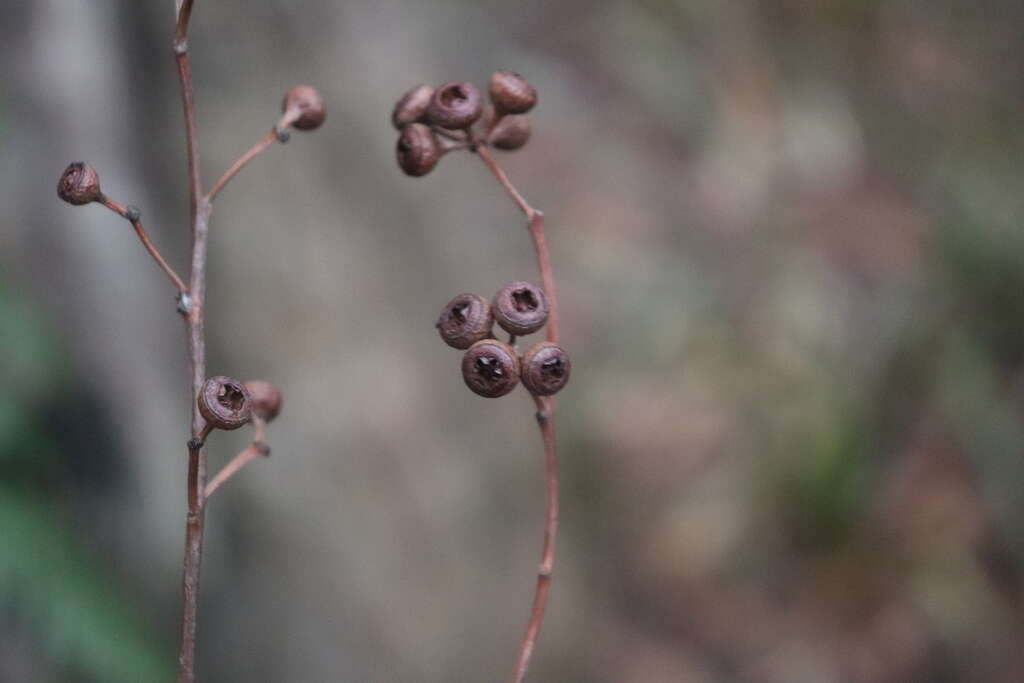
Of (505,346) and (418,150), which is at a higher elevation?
(418,150)

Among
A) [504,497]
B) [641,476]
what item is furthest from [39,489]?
[641,476]

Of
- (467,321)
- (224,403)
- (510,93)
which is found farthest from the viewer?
(510,93)

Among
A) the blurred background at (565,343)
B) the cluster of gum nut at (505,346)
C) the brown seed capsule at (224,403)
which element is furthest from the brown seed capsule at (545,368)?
the blurred background at (565,343)

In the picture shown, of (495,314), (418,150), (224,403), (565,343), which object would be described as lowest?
(565,343)

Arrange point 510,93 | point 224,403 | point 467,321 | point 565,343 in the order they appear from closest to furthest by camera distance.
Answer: point 224,403 → point 467,321 → point 510,93 → point 565,343

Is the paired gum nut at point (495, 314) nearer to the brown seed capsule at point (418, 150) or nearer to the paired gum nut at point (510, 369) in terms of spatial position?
the paired gum nut at point (510, 369)

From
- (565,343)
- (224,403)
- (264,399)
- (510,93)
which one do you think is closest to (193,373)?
(224,403)

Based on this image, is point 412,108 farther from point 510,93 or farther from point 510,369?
point 510,369
